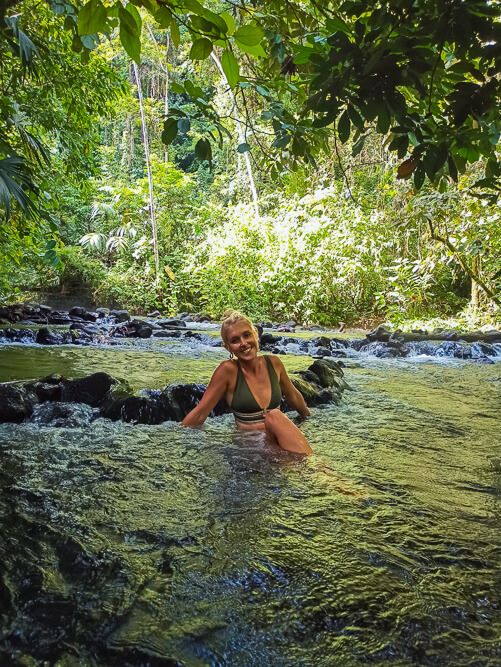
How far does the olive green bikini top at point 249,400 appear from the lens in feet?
11.3

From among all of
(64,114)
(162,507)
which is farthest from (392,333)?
(162,507)

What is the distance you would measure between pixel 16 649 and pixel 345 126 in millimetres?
1754

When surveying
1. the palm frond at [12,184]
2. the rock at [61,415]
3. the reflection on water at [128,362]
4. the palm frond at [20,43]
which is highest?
the palm frond at [20,43]

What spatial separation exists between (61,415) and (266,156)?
87.2 inches

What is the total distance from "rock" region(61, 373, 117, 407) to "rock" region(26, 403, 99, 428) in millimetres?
295

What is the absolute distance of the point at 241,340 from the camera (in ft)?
11.2

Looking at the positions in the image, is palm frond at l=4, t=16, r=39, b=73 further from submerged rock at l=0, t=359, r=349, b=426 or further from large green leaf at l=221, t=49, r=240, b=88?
large green leaf at l=221, t=49, r=240, b=88

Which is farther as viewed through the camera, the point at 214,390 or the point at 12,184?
the point at 12,184

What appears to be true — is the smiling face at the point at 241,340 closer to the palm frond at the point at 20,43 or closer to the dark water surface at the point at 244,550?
the dark water surface at the point at 244,550

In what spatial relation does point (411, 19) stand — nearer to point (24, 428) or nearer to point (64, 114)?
point (24, 428)

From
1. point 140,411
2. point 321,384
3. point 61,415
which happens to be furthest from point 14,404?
point 321,384

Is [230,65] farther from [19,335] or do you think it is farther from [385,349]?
[19,335]

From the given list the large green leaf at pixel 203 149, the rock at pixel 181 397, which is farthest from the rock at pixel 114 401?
the large green leaf at pixel 203 149

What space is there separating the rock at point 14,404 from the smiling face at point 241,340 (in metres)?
1.52
